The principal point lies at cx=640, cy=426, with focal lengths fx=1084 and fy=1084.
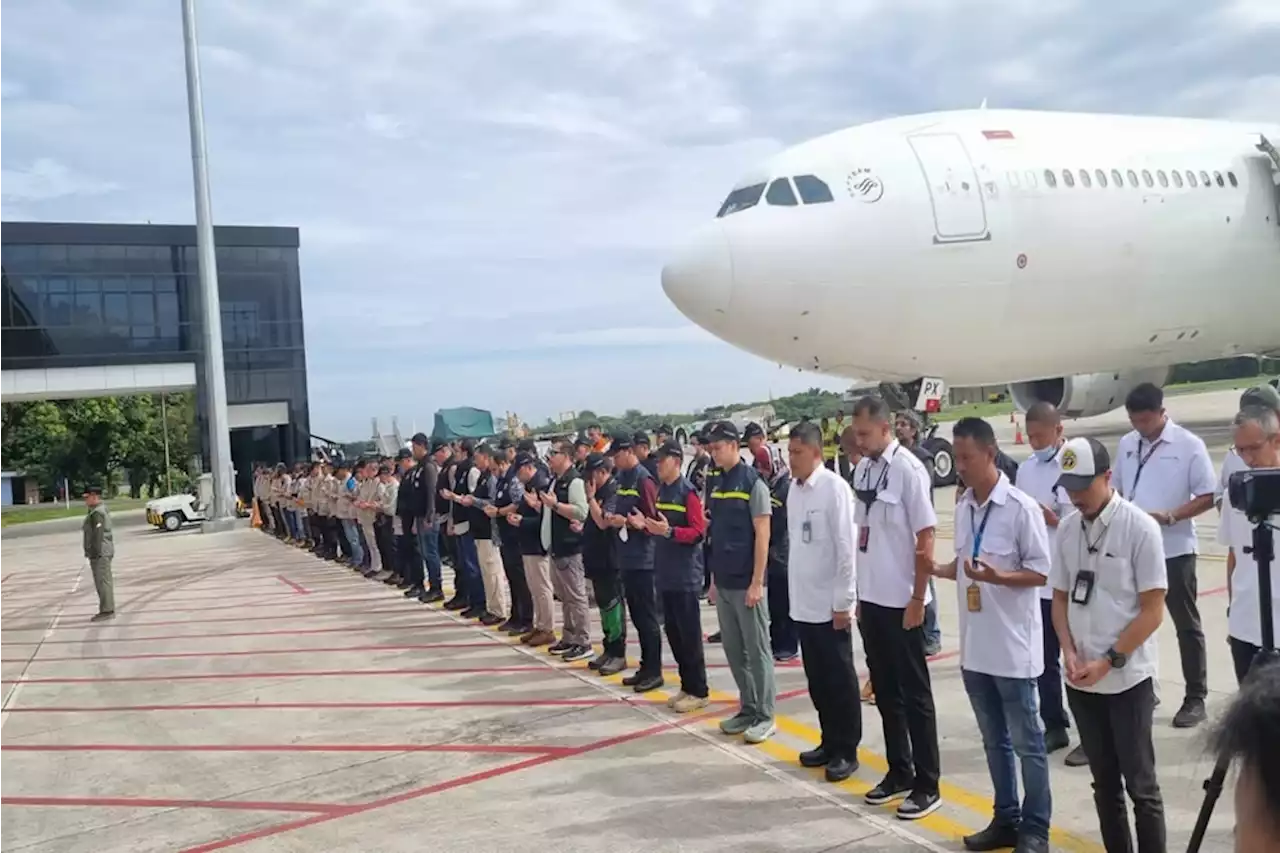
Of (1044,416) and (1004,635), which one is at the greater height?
(1044,416)

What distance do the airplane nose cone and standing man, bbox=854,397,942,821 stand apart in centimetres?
768

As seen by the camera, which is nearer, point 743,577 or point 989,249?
point 743,577

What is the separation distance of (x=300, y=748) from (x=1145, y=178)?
566 inches

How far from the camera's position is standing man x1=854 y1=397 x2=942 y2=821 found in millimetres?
5086

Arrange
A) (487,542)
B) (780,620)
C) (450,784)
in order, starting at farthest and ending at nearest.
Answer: (487,542) → (780,620) → (450,784)

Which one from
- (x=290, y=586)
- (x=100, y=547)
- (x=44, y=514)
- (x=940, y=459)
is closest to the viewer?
(x=100, y=547)

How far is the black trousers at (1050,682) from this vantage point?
18.9ft

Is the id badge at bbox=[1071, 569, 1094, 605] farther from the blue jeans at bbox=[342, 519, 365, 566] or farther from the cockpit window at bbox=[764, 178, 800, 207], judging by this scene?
the blue jeans at bbox=[342, 519, 365, 566]

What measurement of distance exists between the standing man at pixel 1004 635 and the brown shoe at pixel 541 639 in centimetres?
545

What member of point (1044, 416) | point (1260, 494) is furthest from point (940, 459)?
point (1260, 494)

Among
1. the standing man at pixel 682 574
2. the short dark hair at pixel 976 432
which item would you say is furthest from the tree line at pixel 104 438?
the short dark hair at pixel 976 432

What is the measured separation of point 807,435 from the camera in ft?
19.6

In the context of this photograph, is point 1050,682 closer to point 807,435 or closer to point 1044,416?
point 1044,416

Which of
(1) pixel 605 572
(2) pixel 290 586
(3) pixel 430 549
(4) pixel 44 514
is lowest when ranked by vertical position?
(4) pixel 44 514
